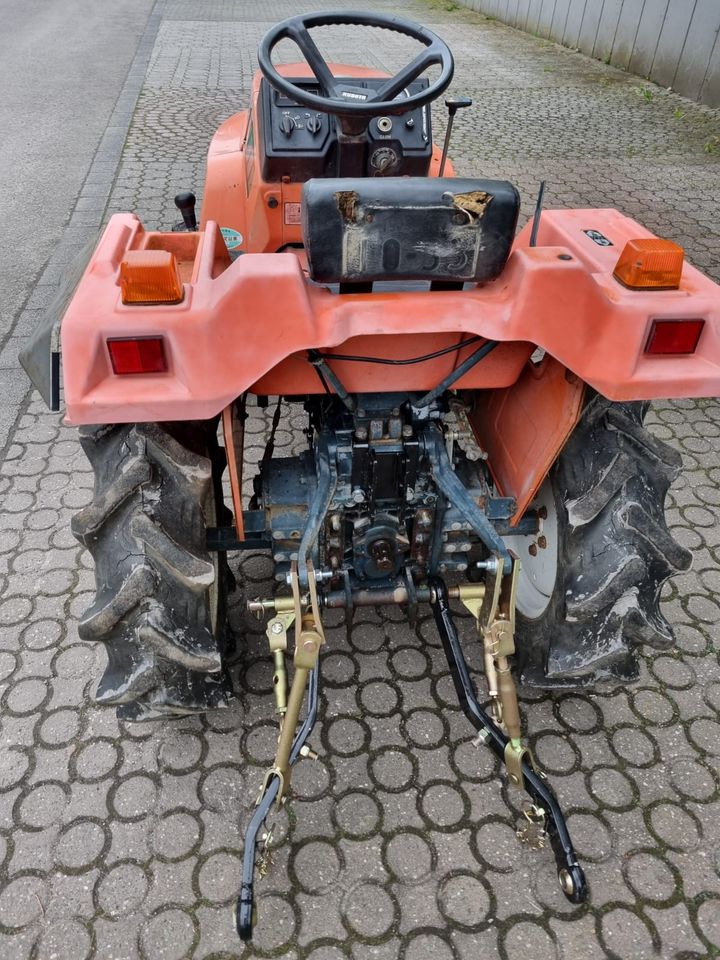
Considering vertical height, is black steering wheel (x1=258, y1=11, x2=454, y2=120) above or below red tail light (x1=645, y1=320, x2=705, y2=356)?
above

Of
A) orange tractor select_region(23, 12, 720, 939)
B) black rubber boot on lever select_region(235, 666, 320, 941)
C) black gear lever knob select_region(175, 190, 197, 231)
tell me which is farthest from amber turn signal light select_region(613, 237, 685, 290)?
black gear lever knob select_region(175, 190, 197, 231)

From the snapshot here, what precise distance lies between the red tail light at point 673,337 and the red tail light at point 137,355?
45.0 inches

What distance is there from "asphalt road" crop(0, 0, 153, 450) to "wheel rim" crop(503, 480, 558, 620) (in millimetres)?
2723

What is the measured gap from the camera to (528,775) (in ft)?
6.33

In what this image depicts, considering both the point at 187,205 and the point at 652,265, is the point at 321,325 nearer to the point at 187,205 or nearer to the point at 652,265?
the point at 652,265

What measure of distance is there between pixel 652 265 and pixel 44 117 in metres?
9.08

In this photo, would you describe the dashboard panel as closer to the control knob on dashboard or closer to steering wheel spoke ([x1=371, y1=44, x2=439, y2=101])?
the control knob on dashboard

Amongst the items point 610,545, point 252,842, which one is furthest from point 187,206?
point 252,842

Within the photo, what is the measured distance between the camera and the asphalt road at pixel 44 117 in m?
5.19

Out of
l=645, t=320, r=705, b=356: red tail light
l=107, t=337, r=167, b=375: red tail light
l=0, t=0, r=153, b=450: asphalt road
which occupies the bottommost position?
l=0, t=0, r=153, b=450: asphalt road

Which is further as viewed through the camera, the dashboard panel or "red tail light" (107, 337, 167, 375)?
the dashboard panel

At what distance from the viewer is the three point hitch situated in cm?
183

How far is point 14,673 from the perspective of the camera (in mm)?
2461

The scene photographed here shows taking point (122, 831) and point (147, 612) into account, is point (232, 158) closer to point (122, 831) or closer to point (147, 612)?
point (147, 612)
